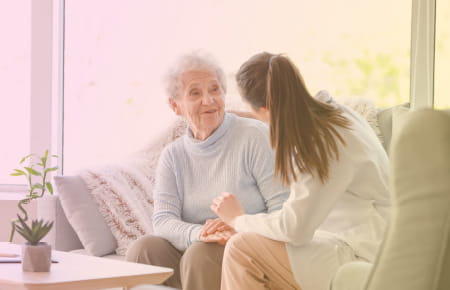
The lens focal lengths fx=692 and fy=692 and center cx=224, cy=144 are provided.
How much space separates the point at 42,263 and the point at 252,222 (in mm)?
586

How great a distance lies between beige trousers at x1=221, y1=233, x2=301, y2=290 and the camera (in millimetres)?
1855

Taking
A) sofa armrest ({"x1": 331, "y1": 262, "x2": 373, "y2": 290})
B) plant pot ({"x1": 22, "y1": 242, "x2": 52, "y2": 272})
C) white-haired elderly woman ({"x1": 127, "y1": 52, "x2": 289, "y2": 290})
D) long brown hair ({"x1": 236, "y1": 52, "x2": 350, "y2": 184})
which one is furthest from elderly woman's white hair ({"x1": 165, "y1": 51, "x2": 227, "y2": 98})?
sofa armrest ({"x1": 331, "y1": 262, "x2": 373, "y2": 290})

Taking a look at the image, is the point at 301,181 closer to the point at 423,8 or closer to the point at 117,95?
the point at 423,8

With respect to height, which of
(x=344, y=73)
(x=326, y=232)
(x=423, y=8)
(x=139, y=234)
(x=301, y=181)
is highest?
(x=423, y=8)

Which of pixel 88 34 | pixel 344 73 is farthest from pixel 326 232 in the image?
pixel 88 34

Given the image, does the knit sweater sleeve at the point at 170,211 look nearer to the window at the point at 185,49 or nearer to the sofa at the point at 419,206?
the sofa at the point at 419,206

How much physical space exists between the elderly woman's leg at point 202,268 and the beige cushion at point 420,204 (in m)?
0.94

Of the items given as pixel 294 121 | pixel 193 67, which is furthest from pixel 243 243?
pixel 193 67

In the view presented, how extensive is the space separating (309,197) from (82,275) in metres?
0.63

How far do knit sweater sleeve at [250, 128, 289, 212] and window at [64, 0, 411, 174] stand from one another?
4.39 feet

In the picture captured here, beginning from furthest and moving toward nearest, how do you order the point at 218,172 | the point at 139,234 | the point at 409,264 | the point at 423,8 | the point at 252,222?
the point at 423,8, the point at 139,234, the point at 218,172, the point at 252,222, the point at 409,264

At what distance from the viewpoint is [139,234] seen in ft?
8.96

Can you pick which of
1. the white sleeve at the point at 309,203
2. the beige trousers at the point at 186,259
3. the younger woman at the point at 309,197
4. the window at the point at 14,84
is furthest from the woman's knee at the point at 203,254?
the window at the point at 14,84

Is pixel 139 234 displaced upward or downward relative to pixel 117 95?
downward
